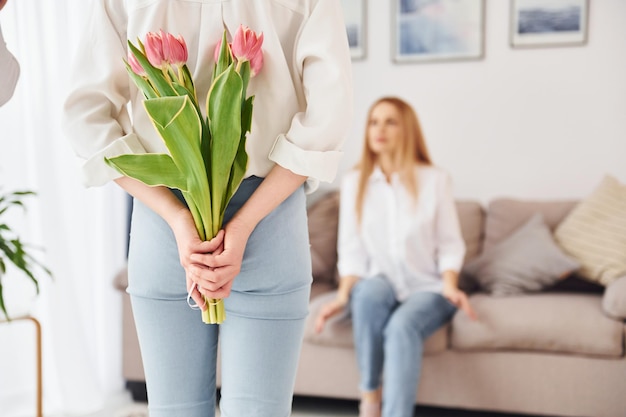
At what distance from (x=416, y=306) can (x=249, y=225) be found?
176 cm

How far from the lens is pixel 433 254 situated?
9.68 feet

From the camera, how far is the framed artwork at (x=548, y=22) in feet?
11.9

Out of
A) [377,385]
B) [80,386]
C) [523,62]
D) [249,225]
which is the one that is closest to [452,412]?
[377,385]

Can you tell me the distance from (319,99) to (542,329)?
6.40 feet

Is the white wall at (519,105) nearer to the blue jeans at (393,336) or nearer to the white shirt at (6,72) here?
the blue jeans at (393,336)

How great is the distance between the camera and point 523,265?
3070 millimetres

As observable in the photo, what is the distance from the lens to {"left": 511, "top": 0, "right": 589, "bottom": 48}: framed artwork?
3633 mm

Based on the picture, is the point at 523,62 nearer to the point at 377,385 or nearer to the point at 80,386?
the point at 377,385

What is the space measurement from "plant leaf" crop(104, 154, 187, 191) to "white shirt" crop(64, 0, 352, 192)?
2.8 inches

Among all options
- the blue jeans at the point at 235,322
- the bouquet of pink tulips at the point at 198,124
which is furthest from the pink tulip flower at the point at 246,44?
the blue jeans at the point at 235,322

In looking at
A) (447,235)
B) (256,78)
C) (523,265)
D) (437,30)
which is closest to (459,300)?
(447,235)

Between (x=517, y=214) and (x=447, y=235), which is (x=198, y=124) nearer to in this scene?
(x=447, y=235)

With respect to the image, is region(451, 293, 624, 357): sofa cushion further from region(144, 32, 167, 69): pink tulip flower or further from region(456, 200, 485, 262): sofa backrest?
region(144, 32, 167, 69): pink tulip flower

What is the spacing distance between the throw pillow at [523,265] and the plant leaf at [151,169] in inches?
89.4
